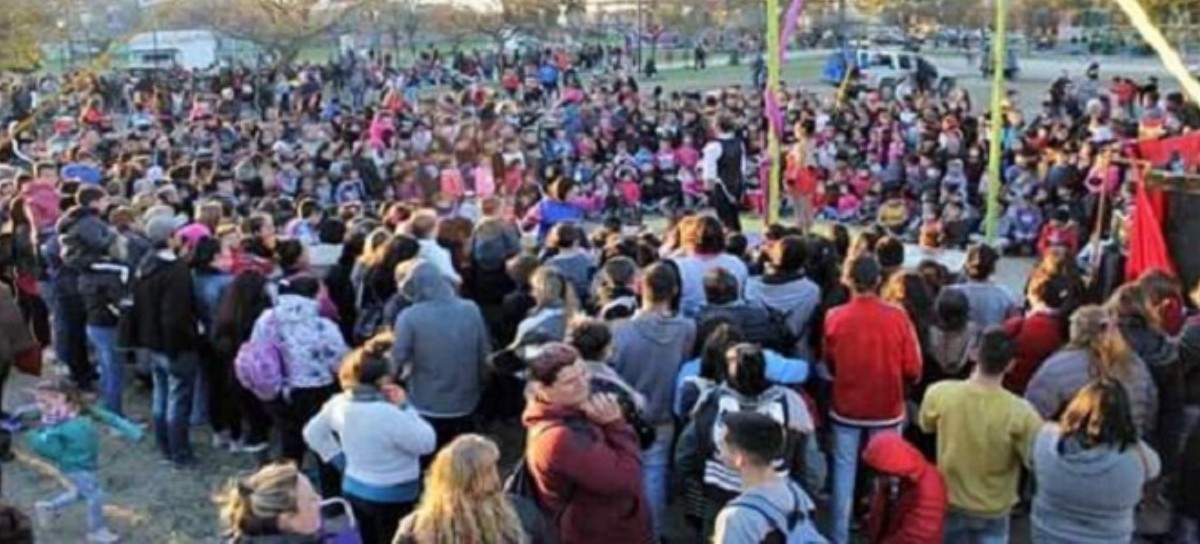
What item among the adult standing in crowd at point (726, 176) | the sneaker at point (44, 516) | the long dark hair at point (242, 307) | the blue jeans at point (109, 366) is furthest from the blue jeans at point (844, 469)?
the adult standing in crowd at point (726, 176)

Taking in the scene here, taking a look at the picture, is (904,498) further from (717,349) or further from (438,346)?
(438,346)

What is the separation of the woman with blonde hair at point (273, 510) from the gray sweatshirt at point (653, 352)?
2262 mm

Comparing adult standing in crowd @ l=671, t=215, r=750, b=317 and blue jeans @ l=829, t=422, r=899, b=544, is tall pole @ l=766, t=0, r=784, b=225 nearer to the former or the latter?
adult standing in crowd @ l=671, t=215, r=750, b=317

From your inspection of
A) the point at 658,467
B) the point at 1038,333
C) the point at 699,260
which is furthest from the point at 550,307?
the point at 1038,333

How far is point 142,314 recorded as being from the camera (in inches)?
308

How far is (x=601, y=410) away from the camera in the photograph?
15.0 ft

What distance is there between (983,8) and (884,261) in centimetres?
5455

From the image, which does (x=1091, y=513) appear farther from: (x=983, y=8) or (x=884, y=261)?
(x=983, y=8)

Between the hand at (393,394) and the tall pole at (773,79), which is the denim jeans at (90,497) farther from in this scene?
the tall pole at (773,79)

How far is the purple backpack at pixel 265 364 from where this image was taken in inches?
273

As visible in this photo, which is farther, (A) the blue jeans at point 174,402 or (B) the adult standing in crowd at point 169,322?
(A) the blue jeans at point 174,402

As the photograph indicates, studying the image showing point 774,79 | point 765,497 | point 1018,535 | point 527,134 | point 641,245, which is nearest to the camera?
point 765,497

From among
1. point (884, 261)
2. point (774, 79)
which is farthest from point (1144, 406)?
point (774, 79)

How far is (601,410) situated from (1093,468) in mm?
1850
